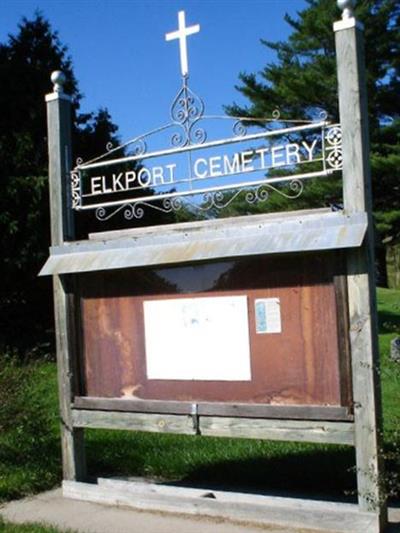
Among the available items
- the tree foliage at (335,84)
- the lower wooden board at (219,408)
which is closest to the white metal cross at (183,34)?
the lower wooden board at (219,408)

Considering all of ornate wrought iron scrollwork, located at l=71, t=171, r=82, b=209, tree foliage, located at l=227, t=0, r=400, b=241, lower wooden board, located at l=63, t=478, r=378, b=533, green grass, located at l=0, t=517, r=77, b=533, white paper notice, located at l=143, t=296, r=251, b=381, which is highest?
tree foliage, located at l=227, t=0, r=400, b=241

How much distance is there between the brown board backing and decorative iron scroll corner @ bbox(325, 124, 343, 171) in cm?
62

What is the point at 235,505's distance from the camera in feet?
18.8

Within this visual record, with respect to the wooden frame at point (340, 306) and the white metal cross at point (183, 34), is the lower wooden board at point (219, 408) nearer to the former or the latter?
the wooden frame at point (340, 306)

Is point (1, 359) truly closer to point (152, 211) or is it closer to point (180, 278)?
point (180, 278)

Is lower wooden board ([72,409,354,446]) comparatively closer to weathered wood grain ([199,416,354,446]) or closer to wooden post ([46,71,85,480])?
weathered wood grain ([199,416,354,446])

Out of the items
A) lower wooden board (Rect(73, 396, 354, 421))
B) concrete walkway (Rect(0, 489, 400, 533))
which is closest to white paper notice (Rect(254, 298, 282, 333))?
lower wooden board (Rect(73, 396, 354, 421))

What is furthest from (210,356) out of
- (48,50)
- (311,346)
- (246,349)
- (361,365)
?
(48,50)

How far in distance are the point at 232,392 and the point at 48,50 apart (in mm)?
16867

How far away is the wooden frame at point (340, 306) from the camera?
5.16m

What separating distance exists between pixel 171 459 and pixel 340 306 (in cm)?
307

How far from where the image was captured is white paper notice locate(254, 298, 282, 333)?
18.3 ft

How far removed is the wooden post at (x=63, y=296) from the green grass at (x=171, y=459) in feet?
2.08

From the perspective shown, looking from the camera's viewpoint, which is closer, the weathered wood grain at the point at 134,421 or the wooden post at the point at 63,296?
the weathered wood grain at the point at 134,421
